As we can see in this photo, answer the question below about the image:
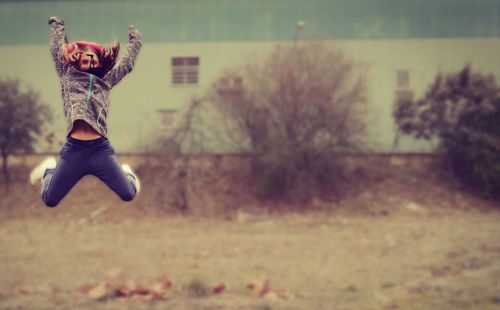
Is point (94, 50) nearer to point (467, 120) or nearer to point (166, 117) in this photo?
point (467, 120)

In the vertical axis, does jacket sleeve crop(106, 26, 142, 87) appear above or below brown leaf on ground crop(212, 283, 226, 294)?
above

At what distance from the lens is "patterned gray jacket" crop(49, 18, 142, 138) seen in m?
3.94

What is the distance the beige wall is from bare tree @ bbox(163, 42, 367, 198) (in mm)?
3767

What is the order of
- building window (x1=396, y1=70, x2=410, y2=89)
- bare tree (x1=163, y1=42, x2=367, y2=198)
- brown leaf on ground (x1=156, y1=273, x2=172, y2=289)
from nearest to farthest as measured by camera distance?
brown leaf on ground (x1=156, y1=273, x2=172, y2=289) → bare tree (x1=163, y1=42, x2=367, y2=198) → building window (x1=396, y1=70, x2=410, y2=89)

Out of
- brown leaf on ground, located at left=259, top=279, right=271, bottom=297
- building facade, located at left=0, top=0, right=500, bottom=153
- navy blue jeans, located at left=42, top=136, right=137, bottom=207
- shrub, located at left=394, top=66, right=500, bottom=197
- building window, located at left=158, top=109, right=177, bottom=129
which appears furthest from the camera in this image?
building window, located at left=158, top=109, right=177, bottom=129

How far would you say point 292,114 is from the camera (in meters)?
25.5

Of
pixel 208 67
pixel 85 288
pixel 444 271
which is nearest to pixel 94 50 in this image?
pixel 85 288

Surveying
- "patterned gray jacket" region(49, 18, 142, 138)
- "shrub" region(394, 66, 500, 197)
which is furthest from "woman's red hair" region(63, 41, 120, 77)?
"shrub" region(394, 66, 500, 197)

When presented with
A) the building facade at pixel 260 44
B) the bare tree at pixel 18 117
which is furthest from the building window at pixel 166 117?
the bare tree at pixel 18 117

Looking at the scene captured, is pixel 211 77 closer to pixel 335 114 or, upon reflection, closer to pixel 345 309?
pixel 335 114

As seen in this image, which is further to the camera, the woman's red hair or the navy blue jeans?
the navy blue jeans

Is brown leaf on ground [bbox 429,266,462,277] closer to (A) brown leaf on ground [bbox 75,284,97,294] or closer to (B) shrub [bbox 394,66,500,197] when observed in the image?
(B) shrub [bbox 394,66,500,197]

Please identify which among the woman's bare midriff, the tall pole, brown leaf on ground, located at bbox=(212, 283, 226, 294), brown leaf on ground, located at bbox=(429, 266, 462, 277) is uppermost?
the tall pole

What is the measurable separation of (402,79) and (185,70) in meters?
11.3
